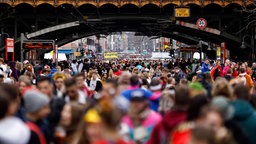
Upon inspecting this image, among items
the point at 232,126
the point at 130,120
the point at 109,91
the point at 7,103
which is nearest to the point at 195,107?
the point at 232,126

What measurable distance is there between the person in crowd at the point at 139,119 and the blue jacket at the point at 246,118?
36.5 inches

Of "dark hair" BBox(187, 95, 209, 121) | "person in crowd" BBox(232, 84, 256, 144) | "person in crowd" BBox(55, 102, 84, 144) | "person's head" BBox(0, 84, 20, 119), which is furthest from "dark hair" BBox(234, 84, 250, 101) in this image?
"person's head" BBox(0, 84, 20, 119)

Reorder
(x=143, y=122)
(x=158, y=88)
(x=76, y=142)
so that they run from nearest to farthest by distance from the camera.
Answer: (x=76, y=142), (x=143, y=122), (x=158, y=88)

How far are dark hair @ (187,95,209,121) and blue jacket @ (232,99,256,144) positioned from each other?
39 centimetres

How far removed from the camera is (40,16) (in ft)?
157

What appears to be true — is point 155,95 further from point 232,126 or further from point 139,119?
point 232,126

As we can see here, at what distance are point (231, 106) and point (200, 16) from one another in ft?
134

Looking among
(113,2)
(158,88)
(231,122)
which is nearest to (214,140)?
(231,122)

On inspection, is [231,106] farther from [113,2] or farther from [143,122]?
[113,2]

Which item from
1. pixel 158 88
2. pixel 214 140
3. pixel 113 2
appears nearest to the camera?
pixel 214 140

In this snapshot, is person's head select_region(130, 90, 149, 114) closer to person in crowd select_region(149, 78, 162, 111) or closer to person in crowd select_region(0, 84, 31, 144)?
person in crowd select_region(0, 84, 31, 144)

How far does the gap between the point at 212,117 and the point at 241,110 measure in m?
1.51

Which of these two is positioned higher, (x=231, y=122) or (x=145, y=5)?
(x=145, y=5)

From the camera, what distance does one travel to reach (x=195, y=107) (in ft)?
23.9
